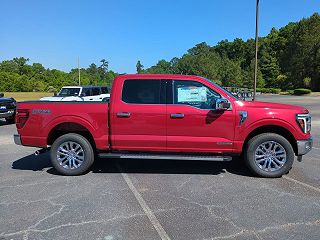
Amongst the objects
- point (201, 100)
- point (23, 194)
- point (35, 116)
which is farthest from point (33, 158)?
point (201, 100)

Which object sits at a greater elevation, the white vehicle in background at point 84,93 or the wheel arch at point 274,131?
the white vehicle in background at point 84,93

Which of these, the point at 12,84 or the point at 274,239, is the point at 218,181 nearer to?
the point at 274,239

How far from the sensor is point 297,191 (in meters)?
5.18

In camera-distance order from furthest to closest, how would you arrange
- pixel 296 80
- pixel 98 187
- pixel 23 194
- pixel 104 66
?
pixel 104 66 < pixel 296 80 < pixel 98 187 < pixel 23 194

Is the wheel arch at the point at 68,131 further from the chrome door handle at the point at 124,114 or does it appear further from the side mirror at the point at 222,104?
the side mirror at the point at 222,104

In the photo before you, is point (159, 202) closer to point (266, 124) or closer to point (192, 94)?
point (192, 94)

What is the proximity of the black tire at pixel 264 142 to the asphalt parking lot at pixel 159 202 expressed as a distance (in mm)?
138

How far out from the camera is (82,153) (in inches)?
241

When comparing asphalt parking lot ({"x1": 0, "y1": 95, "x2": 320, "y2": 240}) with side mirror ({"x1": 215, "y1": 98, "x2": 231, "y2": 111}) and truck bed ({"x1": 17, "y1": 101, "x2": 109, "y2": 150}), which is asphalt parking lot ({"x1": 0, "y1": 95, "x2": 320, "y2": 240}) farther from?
side mirror ({"x1": 215, "y1": 98, "x2": 231, "y2": 111})

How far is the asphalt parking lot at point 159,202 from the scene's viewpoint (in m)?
3.81

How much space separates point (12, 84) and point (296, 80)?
62.9 m

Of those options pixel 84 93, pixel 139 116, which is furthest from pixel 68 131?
pixel 84 93

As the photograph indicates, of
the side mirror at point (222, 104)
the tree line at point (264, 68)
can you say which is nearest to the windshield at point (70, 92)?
the side mirror at point (222, 104)

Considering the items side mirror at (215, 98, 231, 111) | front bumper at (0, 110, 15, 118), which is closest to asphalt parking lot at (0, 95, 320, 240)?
side mirror at (215, 98, 231, 111)
